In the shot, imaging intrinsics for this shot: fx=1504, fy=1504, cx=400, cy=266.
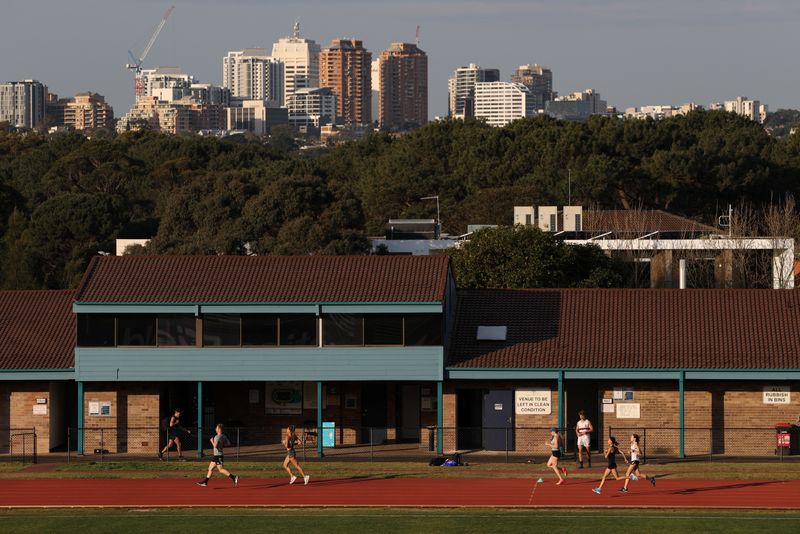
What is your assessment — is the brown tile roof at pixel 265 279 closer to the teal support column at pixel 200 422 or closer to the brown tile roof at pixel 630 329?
the brown tile roof at pixel 630 329

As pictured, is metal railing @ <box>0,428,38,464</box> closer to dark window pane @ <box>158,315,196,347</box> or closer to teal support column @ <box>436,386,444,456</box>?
dark window pane @ <box>158,315,196,347</box>

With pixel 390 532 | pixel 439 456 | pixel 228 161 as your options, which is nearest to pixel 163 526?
pixel 390 532

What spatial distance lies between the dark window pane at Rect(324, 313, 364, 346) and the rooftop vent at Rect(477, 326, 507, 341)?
3.87 metres

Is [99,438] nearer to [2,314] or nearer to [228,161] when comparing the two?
[2,314]

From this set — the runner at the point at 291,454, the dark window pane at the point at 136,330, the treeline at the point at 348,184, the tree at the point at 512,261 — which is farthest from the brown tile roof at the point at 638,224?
the runner at the point at 291,454

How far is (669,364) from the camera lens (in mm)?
44281

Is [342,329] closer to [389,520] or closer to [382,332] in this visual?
[382,332]

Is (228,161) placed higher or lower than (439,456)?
higher

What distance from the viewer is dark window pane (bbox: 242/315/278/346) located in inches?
1788

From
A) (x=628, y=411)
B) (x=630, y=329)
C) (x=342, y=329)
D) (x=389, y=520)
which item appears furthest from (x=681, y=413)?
(x=389, y=520)

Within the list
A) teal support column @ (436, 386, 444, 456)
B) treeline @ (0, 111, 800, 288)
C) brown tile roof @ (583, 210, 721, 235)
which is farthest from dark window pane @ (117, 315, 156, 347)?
brown tile roof @ (583, 210, 721, 235)

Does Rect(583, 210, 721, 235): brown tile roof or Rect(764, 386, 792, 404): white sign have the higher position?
→ Rect(583, 210, 721, 235): brown tile roof

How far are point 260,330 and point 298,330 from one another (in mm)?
1152

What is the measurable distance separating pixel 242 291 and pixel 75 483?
329 inches
